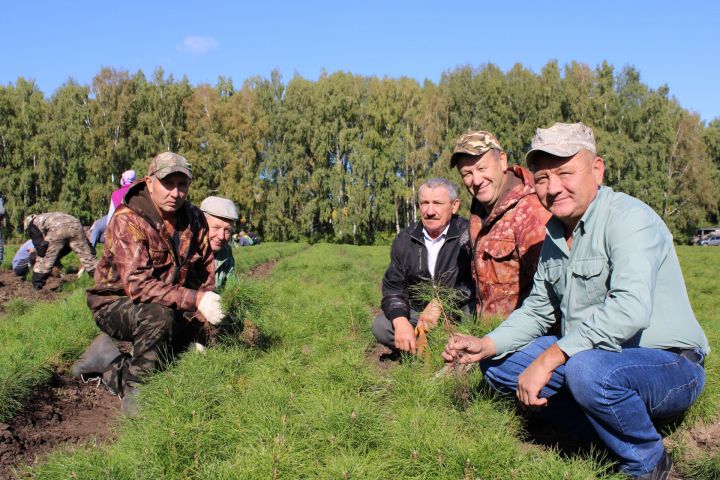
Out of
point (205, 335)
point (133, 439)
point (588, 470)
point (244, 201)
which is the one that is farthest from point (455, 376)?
point (244, 201)

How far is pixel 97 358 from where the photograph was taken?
182 inches

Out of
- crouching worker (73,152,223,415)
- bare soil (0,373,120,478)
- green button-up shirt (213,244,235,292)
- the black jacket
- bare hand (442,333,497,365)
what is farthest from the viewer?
green button-up shirt (213,244,235,292)

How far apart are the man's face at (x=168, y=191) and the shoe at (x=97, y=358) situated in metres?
1.20

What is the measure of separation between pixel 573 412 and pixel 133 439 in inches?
93.5

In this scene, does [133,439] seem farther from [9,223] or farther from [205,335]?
[9,223]

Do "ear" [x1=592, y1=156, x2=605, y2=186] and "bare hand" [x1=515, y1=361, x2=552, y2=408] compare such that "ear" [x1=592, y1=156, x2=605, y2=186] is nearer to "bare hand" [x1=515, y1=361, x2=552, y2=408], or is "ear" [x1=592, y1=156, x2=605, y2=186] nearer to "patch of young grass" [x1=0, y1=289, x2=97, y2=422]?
"bare hand" [x1=515, y1=361, x2=552, y2=408]

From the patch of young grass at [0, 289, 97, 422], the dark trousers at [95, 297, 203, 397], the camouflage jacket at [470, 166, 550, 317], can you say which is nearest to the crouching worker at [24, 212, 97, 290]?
the patch of young grass at [0, 289, 97, 422]

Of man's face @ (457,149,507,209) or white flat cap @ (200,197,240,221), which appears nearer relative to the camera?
man's face @ (457,149,507,209)

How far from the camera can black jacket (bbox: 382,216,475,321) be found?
186 inches

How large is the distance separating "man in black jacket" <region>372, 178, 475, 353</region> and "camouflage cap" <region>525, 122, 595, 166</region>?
186 centimetres

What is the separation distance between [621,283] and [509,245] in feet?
4.97

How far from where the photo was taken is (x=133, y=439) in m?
3.06

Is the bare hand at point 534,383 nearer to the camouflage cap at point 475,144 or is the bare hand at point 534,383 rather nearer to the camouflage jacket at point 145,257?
the camouflage cap at point 475,144

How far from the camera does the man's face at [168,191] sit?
171 inches
